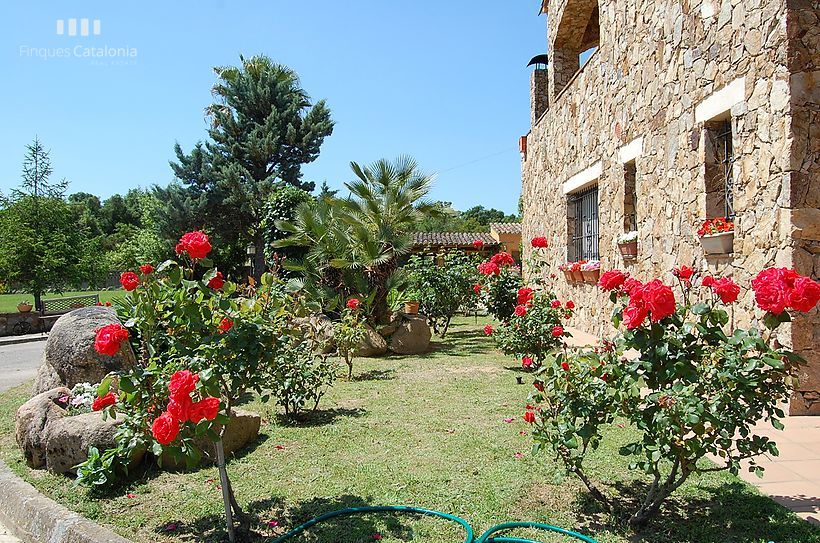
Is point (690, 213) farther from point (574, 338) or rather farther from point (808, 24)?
point (574, 338)

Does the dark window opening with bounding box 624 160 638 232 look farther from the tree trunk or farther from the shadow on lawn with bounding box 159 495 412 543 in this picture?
the tree trunk

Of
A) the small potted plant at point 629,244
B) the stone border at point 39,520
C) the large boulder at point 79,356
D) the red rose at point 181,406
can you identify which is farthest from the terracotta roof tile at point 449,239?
the red rose at point 181,406

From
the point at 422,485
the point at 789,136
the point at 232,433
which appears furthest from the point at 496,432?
the point at 789,136

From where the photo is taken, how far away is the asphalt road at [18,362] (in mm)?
9234

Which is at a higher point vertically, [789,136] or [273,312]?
[789,136]

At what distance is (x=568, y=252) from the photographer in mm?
11359

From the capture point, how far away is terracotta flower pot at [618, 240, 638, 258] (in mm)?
8156

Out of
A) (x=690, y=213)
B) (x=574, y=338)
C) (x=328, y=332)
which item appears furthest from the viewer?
(x=328, y=332)

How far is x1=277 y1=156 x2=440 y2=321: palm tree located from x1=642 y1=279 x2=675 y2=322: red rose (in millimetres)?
8185

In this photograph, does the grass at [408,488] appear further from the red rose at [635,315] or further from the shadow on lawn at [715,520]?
the red rose at [635,315]

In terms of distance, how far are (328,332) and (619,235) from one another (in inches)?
198

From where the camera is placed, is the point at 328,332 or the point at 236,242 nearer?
the point at 328,332

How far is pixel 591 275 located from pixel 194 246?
313 inches

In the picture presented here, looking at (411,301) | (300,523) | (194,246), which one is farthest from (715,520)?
(411,301)
